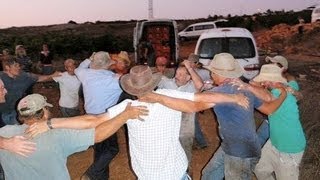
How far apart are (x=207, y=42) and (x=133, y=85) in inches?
313

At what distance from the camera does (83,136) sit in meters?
3.29

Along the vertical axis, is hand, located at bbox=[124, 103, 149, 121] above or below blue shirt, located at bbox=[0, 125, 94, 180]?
above

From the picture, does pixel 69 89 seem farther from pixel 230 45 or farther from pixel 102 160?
pixel 230 45

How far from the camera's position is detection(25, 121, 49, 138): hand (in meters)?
3.13

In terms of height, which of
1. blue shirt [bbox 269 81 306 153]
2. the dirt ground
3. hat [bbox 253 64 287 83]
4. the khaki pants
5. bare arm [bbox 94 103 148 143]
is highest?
hat [bbox 253 64 287 83]

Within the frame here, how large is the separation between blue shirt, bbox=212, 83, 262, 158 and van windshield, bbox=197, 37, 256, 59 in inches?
262

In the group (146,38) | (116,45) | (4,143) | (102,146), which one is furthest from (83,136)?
(116,45)

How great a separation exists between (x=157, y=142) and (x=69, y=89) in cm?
447

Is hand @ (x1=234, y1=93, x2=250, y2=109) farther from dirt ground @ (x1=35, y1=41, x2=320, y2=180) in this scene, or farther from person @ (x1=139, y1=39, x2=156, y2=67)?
person @ (x1=139, y1=39, x2=156, y2=67)

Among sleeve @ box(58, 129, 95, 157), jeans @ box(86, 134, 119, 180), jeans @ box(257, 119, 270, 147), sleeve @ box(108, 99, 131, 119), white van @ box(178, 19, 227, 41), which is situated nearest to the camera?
sleeve @ box(58, 129, 95, 157)

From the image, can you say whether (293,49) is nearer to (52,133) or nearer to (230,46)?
(230,46)

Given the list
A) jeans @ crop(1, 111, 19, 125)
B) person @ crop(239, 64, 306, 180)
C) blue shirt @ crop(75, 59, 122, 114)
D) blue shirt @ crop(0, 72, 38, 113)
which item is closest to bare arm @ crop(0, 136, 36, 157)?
person @ crop(239, 64, 306, 180)

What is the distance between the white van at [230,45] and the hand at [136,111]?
7194mm

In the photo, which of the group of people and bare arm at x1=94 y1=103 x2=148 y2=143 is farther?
bare arm at x1=94 y1=103 x2=148 y2=143
